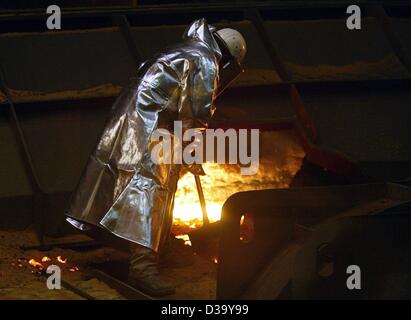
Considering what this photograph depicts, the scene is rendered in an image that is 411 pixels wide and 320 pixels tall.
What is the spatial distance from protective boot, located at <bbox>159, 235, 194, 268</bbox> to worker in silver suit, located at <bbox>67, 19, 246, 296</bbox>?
621 millimetres

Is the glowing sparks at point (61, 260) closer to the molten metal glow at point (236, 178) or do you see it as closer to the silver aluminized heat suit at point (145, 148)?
the silver aluminized heat suit at point (145, 148)

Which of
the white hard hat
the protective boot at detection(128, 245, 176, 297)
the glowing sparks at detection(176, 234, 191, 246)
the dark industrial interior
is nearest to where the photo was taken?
the protective boot at detection(128, 245, 176, 297)

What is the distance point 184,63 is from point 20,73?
2.13 metres

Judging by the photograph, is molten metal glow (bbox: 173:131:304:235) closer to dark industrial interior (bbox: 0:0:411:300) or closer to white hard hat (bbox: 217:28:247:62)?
dark industrial interior (bbox: 0:0:411:300)

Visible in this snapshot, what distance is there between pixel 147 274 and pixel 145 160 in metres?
0.72

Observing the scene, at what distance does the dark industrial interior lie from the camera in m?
6.12

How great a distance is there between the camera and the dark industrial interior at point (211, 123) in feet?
20.1

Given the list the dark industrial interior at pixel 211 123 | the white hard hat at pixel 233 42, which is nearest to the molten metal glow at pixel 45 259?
the dark industrial interior at pixel 211 123

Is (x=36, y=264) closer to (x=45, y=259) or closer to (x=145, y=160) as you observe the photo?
(x=45, y=259)

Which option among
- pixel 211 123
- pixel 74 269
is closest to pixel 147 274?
pixel 74 269

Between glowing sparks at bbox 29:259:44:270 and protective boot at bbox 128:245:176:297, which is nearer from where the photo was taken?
protective boot at bbox 128:245:176:297

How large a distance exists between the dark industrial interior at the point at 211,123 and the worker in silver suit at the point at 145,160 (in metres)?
0.34

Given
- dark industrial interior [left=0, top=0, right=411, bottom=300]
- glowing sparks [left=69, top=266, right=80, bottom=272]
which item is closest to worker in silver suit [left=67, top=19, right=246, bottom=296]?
dark industrial interior [left=0, top=0, right=411, bottom=300]

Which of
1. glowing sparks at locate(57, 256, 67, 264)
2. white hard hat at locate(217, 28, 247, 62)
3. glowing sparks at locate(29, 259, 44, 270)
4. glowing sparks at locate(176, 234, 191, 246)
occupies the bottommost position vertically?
glowing sparks at locate(29, 259, 44, 270)
